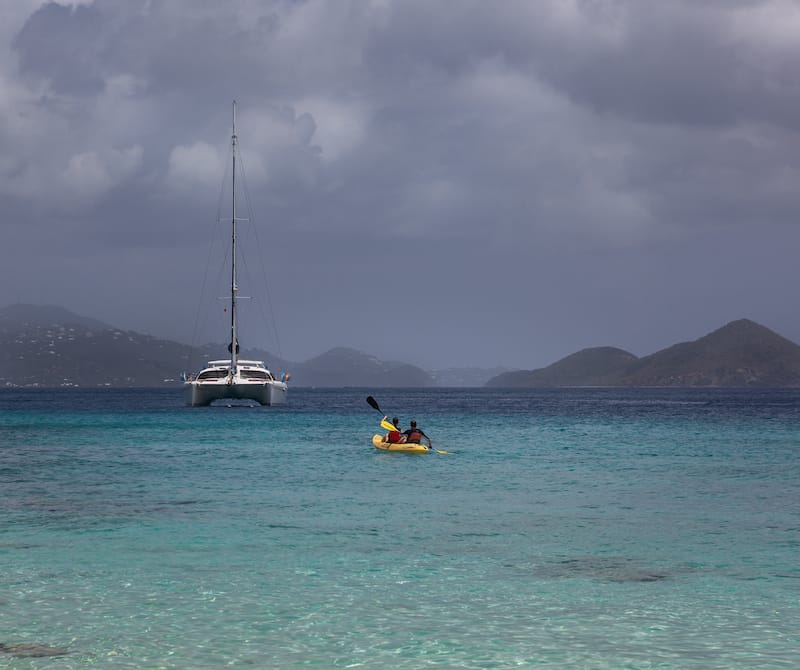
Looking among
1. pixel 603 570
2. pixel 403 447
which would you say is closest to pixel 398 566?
pixel 603 570

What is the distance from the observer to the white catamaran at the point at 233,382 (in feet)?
343

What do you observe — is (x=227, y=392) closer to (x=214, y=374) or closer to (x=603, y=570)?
(x=214, y=374)

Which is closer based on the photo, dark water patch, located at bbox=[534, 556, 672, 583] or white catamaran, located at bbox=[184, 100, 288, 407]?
dark water patch, located at bbox=[534, 556, 672, 583]

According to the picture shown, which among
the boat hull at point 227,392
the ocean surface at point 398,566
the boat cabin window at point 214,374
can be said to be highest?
the boat cabin window at point 214,374

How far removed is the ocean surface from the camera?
12508mm

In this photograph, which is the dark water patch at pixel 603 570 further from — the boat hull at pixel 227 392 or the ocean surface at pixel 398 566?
the boat hull at pixel 227 392

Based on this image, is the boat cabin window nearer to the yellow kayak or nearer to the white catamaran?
the white catamaran

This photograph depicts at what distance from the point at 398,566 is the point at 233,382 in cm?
8813

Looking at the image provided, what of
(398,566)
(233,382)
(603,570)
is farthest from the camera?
(233,382)

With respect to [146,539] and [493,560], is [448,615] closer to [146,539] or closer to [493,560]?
[493,560]

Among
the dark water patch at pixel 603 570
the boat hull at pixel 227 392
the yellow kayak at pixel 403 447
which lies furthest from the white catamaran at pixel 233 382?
the dark water patch at pixel 603 570

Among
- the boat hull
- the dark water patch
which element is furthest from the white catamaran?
the dark water patch

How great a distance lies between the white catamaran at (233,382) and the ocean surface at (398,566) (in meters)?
63.7

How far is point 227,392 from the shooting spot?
104312 millimetres
